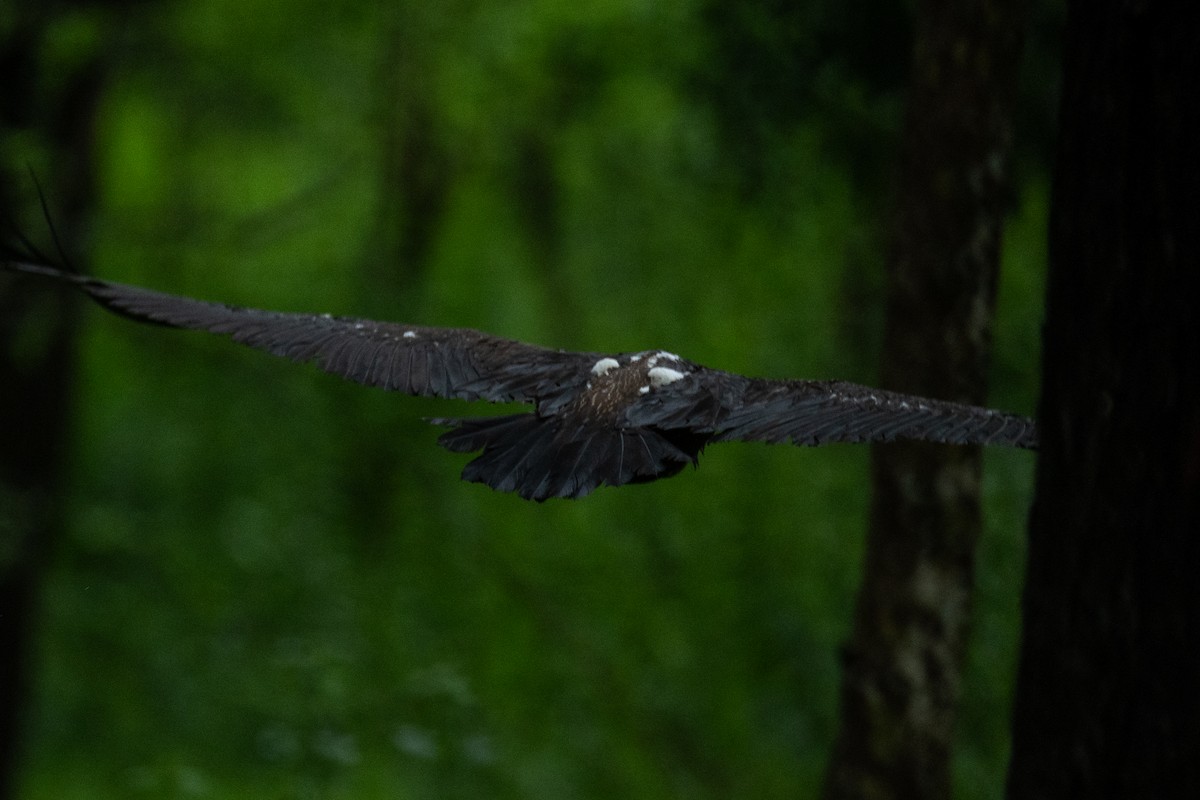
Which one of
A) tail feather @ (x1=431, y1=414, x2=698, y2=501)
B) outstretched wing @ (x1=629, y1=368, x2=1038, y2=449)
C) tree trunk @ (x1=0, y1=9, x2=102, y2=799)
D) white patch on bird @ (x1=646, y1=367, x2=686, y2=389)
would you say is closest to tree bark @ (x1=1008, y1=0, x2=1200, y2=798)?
outstretched wing @ (x1=629, y1=368, x2=1038, y2=449)

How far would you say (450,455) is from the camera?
941 centimetres

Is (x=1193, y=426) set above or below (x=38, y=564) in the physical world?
above

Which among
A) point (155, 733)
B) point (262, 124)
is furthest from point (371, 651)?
point (262, 124)

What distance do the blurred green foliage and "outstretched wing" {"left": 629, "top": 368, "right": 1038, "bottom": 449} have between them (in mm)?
2695

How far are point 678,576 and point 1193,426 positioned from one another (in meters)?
7.04

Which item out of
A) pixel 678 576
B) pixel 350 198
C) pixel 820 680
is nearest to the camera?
pixel 820 680

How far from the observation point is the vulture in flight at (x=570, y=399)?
3164mm

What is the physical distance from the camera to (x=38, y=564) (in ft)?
24.0

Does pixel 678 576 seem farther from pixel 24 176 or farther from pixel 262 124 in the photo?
pixel 24 176

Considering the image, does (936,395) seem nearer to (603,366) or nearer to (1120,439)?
(603,366)

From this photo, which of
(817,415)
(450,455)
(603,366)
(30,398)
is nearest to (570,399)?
(603,366)

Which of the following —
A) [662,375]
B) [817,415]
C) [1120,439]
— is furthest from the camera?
[662,375]

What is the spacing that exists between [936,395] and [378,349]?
179cm

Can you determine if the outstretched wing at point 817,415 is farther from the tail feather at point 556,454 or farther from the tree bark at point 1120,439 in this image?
the tree bark at point 1120,439
